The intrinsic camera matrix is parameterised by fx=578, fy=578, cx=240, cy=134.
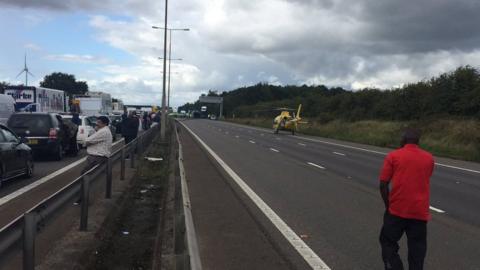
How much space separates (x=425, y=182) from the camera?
5832mm

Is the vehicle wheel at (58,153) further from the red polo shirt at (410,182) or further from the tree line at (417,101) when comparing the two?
the tree line at (417,101)

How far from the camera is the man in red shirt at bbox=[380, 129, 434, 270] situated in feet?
18.9

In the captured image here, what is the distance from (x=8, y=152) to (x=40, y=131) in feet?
20.1

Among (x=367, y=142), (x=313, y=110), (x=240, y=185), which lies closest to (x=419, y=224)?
(x=240, y=185)

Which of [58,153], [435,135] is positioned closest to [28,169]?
[58,153]

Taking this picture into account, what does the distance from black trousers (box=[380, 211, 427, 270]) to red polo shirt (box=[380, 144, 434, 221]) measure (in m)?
0.09

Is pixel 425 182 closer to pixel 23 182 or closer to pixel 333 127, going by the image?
pixel 23 182

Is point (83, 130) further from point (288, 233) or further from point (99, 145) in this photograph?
point (288, 233)

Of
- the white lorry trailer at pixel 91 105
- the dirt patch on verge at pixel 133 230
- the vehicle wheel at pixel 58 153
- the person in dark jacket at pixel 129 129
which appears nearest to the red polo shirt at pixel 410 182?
the dirt patch on verge at pixel 133 230

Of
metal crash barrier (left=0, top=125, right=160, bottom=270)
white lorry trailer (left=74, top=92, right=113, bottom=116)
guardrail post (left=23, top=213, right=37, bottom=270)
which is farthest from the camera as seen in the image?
white lorry trailer (left=74, top=92, right=113, bottom=116)

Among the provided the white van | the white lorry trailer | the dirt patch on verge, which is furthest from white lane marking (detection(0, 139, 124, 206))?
the white lorry trailer

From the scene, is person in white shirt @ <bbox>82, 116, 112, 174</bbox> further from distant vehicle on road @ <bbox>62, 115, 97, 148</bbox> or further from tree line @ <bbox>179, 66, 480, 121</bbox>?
tree line @ <bbox>179, 66, 480, 121</bbox>

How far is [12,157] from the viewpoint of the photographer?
13.3 metres

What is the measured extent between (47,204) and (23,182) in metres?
8.25
